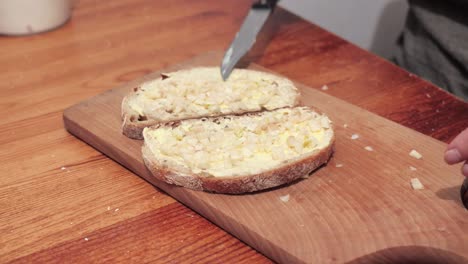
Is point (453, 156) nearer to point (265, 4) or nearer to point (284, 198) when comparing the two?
point (284, 198)

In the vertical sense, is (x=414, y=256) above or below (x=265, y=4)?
below

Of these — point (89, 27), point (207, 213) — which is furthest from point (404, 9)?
point (207, 213)

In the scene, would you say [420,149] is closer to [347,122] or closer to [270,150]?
[347,122]

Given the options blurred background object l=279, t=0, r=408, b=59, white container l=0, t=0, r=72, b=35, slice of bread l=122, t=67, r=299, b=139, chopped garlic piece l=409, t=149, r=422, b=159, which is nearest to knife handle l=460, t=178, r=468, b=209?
chopped garlic piece l=409, t=149, r=422, b=159

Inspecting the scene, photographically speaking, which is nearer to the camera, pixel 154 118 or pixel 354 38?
pixel 154 118

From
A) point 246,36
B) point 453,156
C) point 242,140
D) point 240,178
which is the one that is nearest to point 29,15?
point 246,36

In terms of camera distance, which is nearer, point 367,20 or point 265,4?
point 265,4

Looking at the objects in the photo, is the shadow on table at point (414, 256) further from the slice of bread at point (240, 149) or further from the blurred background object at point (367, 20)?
the blurred background object at point (367, 20)
